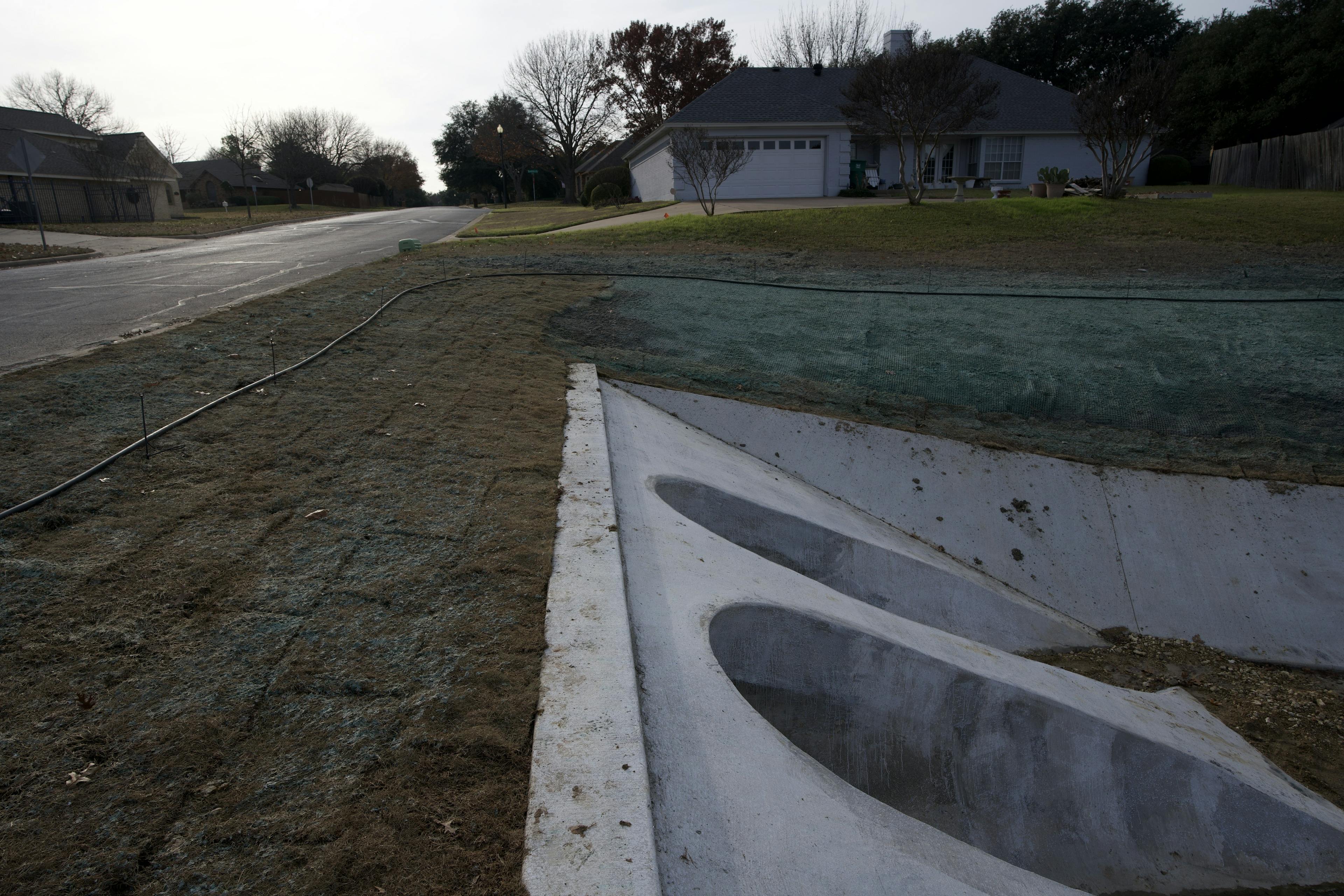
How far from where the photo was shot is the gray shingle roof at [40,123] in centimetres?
3628

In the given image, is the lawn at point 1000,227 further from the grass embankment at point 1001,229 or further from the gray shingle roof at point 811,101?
the gray shingle roof at point 811,101

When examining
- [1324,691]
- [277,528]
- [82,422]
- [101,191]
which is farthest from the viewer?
[101,191]

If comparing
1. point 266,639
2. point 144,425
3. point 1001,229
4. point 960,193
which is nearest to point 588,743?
point 266,639

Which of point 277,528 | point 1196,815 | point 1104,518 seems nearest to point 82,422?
point 277,528

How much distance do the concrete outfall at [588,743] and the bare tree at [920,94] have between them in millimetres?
17512

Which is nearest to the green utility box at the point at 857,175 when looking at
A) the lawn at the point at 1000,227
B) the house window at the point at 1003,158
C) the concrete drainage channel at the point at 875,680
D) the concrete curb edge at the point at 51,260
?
the house window at the point at 1003,158

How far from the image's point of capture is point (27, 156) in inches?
630

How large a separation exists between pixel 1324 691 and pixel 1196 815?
2.46m

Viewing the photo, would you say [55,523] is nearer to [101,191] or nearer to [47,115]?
[101,191]

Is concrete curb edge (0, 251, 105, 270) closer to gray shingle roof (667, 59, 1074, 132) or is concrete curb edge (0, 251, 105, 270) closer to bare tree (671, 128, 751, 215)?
bare tree (671, 128, 751, 215)

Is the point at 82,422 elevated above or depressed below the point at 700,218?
below

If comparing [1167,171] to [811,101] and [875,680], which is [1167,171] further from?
[875,680]

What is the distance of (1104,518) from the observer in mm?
6609

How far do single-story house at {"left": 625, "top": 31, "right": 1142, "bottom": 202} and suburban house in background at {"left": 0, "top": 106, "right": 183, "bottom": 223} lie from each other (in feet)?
76.3
